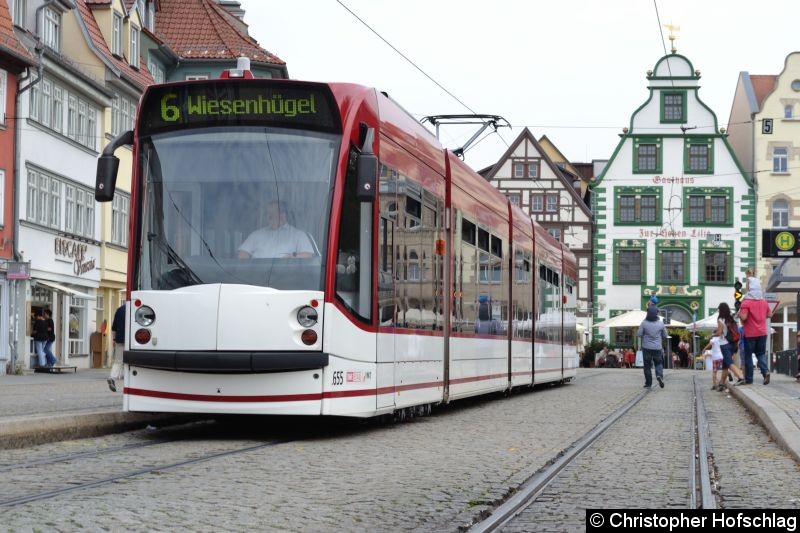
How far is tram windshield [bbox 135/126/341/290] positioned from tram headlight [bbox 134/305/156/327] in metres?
0.19

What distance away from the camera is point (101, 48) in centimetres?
3941

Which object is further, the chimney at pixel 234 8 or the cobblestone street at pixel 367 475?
the chimney at pixel 234 8

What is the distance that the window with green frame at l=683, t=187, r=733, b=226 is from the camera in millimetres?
71750

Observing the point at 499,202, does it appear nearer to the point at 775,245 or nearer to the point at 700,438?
the point at 775,245

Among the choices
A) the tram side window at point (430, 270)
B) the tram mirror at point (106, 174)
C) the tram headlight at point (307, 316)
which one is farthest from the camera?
the tram side window at point (430, 270)

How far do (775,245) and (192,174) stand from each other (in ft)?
45.2

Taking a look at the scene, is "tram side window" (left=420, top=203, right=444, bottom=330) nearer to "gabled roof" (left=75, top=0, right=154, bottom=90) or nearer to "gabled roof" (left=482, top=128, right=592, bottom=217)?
A: "gabled roof" (left=75, top=0, right=154, bottom=90)

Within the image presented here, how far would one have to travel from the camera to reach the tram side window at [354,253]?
38.3 ft

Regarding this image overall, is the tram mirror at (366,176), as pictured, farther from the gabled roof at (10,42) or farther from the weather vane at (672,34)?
the weather vane at (672,34)

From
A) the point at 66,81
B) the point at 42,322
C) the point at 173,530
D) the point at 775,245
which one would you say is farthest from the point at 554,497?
the point at 66,81

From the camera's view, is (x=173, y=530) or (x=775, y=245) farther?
(x=775, y=245)

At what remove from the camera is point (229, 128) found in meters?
11.9

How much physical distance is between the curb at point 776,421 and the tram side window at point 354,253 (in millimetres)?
3724

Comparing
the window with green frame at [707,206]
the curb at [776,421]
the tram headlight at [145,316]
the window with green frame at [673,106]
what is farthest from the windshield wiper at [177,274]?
the window with green frame at [707,206]
